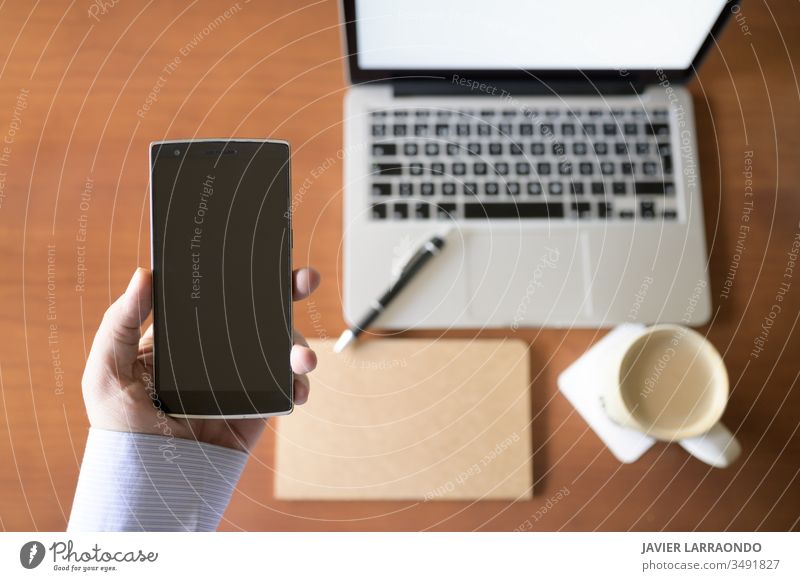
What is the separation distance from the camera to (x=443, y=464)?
1.51 ft

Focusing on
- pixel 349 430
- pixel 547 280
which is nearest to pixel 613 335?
pixel 547 280

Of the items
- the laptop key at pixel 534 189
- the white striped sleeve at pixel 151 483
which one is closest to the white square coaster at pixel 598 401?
the laptop key at pixel 534 189

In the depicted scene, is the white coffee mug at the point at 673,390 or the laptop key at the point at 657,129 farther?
the laptop key at the point at 657,129

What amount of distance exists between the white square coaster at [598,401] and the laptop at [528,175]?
0.02 m

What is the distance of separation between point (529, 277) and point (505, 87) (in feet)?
0.47

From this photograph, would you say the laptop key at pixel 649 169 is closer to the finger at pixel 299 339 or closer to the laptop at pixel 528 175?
the laptop at pixel 528 175

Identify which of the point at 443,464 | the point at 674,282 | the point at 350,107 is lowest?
the point at 443,464

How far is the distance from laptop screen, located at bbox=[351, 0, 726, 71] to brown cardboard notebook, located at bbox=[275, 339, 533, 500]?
0.20 m

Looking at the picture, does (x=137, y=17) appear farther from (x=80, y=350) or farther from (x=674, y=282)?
(x=674, y=282)

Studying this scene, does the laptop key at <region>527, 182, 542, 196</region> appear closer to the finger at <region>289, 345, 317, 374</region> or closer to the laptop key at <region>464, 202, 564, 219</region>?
the laptop key at <region>464, 202, 564, 219</region>

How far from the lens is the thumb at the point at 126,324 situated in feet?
1.30

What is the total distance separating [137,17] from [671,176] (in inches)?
16.9

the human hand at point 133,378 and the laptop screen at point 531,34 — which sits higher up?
the laptop screen at point 531,34

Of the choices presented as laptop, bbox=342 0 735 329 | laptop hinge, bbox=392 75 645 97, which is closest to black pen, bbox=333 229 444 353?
laptop, bbox=342 0 735 329
